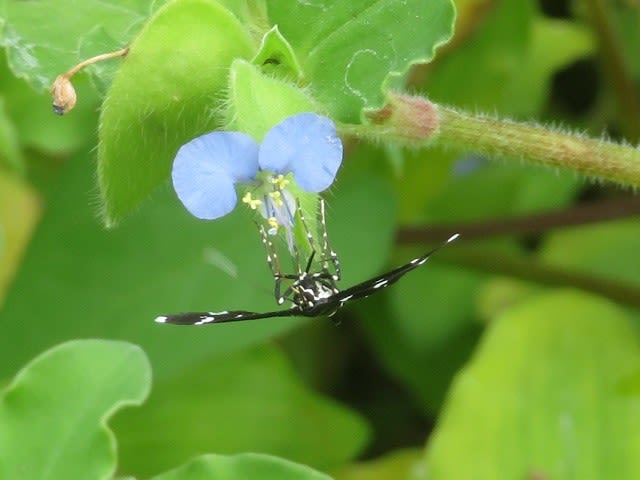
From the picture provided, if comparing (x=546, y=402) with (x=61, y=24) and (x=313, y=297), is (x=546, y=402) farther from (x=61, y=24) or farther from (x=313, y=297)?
(x=61, y=24)

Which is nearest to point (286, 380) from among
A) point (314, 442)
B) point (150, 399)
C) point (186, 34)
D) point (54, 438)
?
point (314, 442)

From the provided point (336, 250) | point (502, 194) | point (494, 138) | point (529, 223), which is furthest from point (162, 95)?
point (502, 194)

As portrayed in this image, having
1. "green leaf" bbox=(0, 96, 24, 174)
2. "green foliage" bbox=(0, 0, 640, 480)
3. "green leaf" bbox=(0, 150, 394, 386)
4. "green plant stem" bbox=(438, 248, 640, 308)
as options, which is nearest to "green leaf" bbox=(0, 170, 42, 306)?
"green foliage" bbox=(0, 0, 640, 480)

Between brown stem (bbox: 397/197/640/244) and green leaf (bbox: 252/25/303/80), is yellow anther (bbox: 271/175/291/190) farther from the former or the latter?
brown stem (bbox: 397/197/640/244)

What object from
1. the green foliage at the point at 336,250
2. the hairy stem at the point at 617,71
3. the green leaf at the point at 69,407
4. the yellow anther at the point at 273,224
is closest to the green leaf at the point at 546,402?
the green foliage at the point at 336,250

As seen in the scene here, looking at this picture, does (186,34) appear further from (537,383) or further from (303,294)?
(537,383)

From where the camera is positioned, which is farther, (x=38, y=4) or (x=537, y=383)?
(x=537, y=383)
